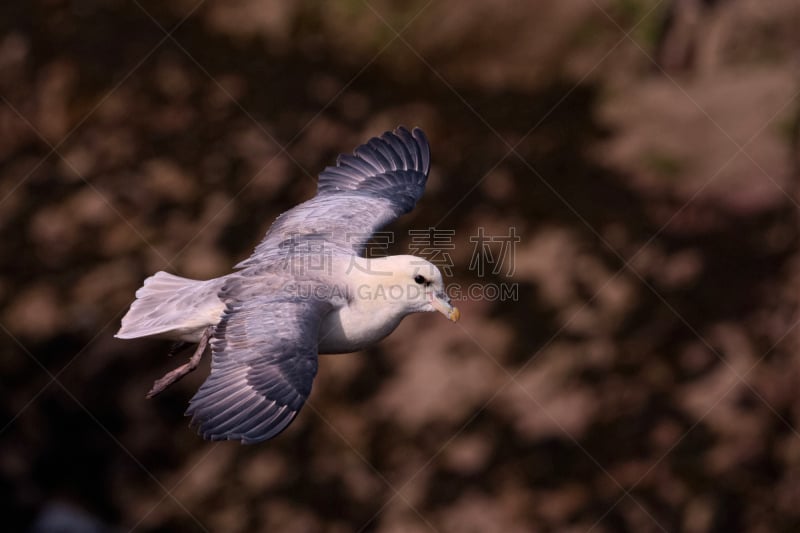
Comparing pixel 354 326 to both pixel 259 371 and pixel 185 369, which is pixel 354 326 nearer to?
pixel 259 371

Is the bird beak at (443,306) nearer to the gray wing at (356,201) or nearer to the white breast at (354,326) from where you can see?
the white breast at (354,326)

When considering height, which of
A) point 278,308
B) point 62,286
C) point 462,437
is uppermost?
point 278,308

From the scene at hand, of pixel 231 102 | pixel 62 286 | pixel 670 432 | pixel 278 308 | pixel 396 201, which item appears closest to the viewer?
pixel 278 308

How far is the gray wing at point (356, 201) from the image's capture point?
702cm

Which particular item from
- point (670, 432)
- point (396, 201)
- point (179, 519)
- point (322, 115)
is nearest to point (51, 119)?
point (322, 115)

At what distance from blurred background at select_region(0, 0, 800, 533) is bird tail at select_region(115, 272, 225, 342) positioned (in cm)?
351

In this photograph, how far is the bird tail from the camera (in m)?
6.47

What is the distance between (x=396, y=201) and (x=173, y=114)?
523 centimetres

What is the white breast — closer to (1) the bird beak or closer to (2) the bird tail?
(1) the bird beak

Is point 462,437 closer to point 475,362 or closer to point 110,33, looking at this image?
point 475,362

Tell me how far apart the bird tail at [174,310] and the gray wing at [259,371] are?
13.2 inches

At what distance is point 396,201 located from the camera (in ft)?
25.0

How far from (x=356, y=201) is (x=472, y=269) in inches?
130

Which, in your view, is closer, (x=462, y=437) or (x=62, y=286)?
(x=462, y=437)
